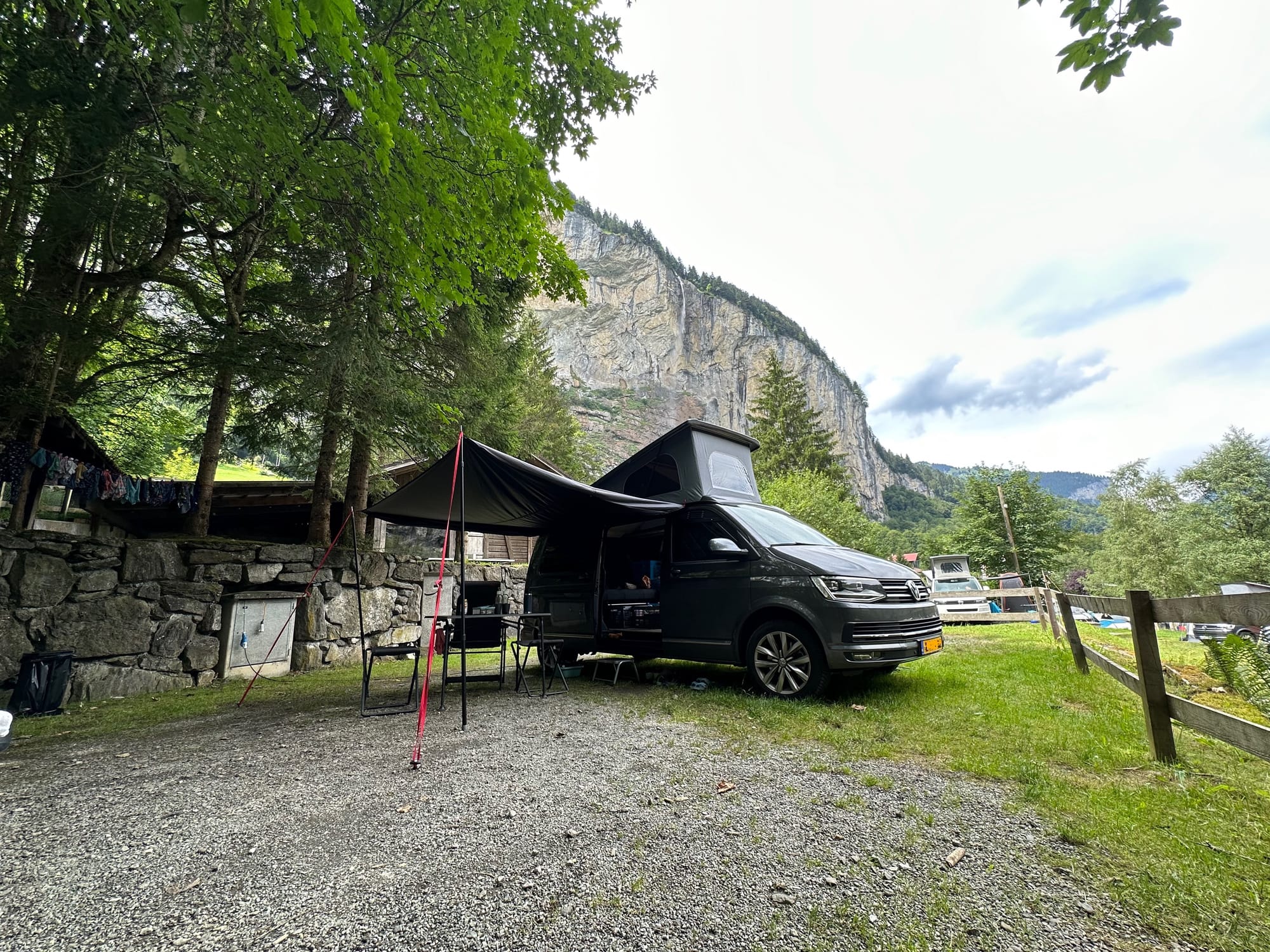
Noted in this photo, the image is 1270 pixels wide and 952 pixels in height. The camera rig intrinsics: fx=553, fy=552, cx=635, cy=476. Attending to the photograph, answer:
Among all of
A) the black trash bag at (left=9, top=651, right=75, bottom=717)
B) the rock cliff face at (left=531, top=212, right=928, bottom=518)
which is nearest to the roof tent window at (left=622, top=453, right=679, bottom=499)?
the black trash bag at (left=9, top=651, right=75, bottom=717)

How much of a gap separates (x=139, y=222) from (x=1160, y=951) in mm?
8262

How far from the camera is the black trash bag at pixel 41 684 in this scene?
15.4 feet

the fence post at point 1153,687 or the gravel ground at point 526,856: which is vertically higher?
the fence post at point 1153,687

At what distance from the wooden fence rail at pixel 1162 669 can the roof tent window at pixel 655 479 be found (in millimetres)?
3830

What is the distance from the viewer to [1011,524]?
3225 centimetres

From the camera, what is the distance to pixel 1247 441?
105 feet

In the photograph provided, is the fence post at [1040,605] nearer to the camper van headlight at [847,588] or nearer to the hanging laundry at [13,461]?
the camper van headlight at [847,588]

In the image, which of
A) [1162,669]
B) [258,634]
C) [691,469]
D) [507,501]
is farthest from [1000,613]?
[258,634]

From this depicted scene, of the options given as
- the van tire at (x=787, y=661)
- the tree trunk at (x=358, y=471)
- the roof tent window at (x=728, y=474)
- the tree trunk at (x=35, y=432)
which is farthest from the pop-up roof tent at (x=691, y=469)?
the tree trunk at (x=35, y=432)

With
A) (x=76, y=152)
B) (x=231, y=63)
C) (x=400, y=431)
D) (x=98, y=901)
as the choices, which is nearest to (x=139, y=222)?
(x=76, y=152)

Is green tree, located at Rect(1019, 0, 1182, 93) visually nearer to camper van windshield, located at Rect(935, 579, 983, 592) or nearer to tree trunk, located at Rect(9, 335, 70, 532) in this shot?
tree trunk, located at Rect(9, 335, 70, 532)

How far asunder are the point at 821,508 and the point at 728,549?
1879 centimetres

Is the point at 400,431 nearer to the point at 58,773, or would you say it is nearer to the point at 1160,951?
the point at 58,773

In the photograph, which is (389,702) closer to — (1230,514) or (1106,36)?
(1106,36)
